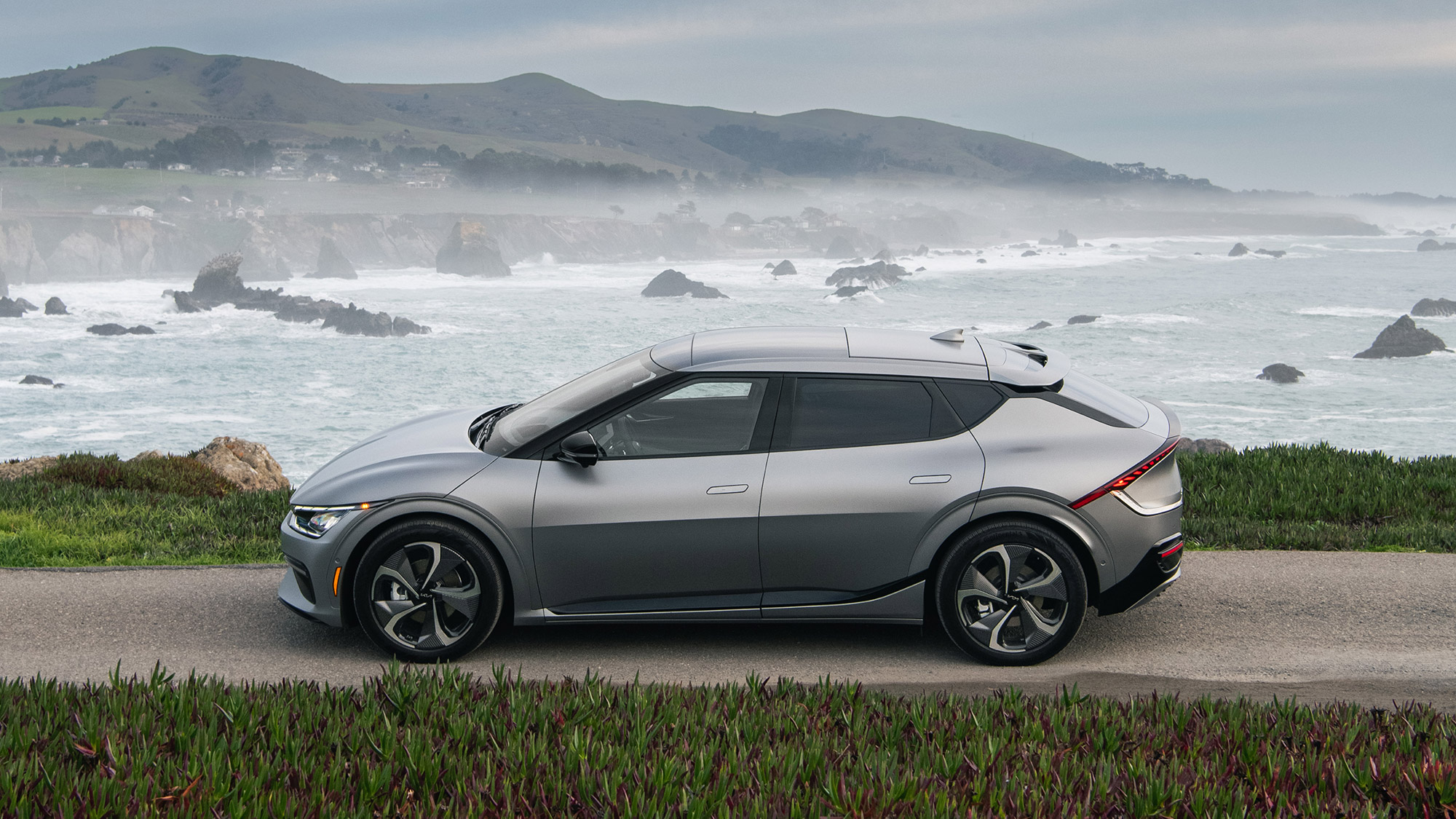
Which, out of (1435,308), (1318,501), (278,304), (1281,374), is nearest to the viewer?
(1318,501)

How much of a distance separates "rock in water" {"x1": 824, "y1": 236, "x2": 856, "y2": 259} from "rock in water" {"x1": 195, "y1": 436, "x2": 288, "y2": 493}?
15026 cm

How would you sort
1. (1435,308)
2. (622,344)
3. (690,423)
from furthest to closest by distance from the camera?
1. (622,344)
2. (1435,308)
3. (690,423)

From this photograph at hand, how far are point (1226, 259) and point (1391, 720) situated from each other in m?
153

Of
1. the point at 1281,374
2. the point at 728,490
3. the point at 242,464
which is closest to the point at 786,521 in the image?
the point at 728,490

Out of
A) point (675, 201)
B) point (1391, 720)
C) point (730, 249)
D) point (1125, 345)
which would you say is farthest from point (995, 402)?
point (675, 201)

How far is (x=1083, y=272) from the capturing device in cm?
12588

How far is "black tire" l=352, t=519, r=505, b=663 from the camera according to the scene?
17.3ft

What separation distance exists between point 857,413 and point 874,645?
1.24 m

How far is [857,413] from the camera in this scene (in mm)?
5430

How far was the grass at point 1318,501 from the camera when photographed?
7.80 m

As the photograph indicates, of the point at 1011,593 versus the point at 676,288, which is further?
the point at 676,288

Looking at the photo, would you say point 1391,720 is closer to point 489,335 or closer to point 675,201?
point 489,335

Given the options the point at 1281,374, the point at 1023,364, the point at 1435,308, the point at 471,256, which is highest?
the point at 471,256

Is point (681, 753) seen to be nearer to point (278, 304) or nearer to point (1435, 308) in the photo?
point (1435, 308)
